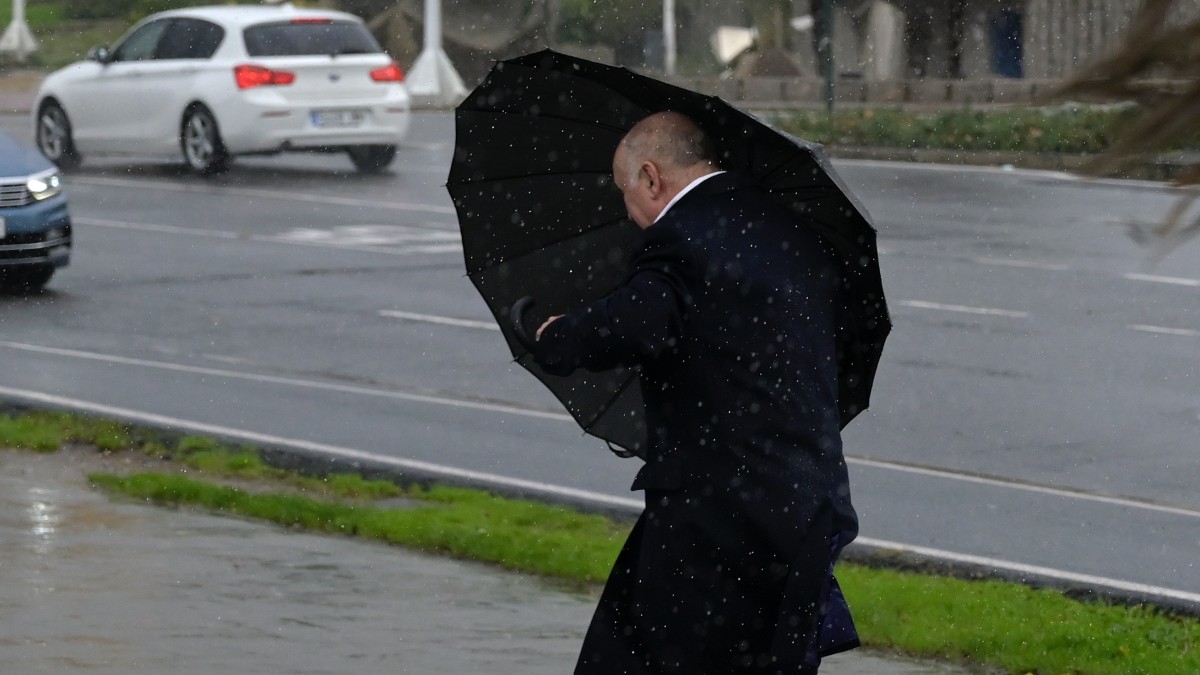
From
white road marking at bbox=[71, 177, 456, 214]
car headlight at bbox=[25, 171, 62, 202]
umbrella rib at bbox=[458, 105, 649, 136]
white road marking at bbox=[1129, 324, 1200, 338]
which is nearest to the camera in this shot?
umbrella rib at bbox=[458, 105, 649, 136]

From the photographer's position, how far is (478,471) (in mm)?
9203

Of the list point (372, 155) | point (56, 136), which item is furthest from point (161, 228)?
point (56, 136)

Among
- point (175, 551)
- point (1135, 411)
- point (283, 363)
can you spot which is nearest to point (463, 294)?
point (283, 363)

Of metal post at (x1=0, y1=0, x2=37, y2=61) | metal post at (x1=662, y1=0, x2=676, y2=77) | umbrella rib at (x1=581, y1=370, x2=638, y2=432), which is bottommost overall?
metal post at (x1=662, y1=0, x2=676, y2=77)

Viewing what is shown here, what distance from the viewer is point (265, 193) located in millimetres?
21453

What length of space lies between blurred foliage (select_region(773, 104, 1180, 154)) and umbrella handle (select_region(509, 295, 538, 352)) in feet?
73.6

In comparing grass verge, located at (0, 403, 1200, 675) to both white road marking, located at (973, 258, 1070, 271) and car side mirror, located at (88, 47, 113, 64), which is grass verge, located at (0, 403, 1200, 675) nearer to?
white road marking, located at (973, 258, 1070, 271)

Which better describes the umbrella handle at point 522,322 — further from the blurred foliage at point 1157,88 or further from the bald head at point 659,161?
the blurred foliage at point 1157,88

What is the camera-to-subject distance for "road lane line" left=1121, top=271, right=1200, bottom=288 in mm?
15703

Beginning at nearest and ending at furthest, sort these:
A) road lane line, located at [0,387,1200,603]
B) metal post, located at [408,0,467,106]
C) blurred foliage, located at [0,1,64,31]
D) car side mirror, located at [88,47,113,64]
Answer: road lane line, located at [0,387,1200,603], car side mirror, located at [88,47,113,64], metal post, located at [408,0,467,106], blurred foliage, located at [0,1,64,31]

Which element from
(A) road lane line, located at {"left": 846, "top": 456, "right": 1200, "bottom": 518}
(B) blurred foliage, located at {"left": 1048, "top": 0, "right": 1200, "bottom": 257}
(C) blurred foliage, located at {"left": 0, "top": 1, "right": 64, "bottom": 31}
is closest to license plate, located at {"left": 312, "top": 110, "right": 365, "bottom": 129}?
(A) road lane line, located at {"left": 846, "top": 456, "right": 1200, "bottom": 518}

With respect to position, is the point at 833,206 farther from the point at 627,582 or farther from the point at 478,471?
the point at 478,471

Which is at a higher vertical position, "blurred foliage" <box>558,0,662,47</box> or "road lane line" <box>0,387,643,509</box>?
"road lane line" <box>0,387,643,509</box>

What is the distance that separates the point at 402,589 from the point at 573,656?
0.95 metres
